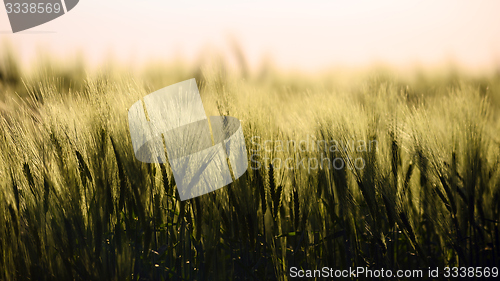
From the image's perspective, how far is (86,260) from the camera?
4.03 ft

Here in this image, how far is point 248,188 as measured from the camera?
1198 mm

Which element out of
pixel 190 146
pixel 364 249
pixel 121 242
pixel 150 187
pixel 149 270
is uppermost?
pixel 190 146

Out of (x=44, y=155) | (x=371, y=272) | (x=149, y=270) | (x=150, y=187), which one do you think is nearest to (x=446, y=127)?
(x=371, y=272)

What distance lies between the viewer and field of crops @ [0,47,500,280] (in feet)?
3.98

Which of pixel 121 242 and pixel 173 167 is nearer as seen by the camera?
pixel 173 167

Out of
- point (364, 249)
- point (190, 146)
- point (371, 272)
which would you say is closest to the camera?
point (190, 146)

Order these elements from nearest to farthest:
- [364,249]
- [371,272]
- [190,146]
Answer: [190,146] < [371,272] < [364,249]

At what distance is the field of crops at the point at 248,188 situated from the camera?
121cm

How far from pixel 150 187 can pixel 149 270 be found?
313mm

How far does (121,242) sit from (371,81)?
1.17 metres

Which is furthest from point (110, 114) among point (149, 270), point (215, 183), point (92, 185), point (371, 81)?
point (371, 81)

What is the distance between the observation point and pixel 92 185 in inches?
51.5

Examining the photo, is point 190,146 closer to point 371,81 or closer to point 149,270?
point 149,270

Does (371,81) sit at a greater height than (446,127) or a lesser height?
greater
